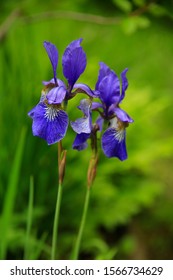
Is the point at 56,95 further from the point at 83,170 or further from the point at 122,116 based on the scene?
the point at 83,170

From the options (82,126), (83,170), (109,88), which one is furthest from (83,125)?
(83,170)

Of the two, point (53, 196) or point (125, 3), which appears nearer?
point (125, 3)

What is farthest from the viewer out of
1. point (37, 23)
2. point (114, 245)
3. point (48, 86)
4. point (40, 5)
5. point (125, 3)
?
point (40, 5)

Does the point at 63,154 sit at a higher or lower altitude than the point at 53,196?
Answer: higher

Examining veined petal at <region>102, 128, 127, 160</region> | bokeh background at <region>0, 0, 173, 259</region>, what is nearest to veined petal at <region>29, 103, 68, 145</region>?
veined petal at <region>102, 128, 127, 160</region>

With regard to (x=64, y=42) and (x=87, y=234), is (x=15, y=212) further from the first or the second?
(x=64, y=42)

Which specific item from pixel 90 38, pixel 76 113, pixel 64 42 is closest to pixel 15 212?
pixel 76 113

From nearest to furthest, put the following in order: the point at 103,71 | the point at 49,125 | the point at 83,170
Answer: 1. the point at 49,125
2. the point at 103,71
3. the point at 83,170

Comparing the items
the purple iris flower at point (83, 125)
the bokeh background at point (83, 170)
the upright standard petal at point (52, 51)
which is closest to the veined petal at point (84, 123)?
the purple iris flower at point (83, 125)

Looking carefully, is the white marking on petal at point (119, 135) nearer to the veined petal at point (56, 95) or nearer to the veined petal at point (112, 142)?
the veined petal at point (112, 142)
